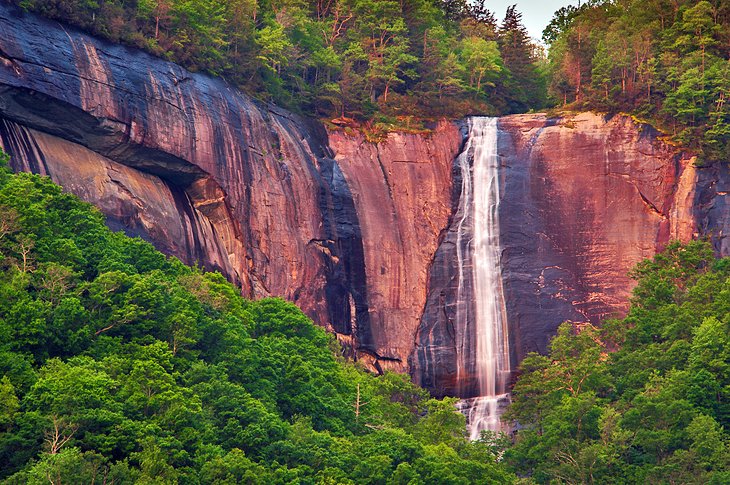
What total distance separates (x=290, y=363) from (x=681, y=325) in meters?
14.6

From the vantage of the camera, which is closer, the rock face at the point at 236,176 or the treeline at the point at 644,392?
the treeline at the point at 644,392

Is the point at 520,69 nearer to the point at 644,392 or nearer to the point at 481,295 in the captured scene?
the point at 481,295

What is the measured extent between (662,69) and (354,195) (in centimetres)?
1529

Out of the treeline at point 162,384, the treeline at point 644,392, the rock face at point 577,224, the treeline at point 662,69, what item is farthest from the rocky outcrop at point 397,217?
the treeline at point 162,384

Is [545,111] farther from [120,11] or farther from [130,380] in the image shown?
[130,380]

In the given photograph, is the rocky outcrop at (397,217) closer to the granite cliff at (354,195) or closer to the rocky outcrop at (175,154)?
the granite cliff at (354,195)

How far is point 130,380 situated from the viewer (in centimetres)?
3189

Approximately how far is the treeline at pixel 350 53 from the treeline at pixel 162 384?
1197 cm

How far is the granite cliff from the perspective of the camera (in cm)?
4294

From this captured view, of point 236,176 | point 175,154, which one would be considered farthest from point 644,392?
point 175,154

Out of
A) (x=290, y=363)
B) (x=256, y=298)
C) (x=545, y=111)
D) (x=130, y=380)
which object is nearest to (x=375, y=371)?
(x=256, y=298)

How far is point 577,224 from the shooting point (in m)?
52.8

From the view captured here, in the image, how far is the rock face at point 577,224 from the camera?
50.8 m

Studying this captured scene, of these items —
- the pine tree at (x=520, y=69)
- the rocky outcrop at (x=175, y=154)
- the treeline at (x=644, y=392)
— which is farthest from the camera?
the pine tree at (x=520, y=69)
